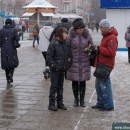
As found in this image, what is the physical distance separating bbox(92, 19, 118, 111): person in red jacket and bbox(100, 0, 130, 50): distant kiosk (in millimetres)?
16532

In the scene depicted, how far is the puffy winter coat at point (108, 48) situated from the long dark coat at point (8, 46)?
11.9 feet

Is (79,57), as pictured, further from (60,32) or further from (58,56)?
(60,32)

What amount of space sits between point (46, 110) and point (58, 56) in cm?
109

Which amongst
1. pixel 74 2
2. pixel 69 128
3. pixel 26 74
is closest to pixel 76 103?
pixel 69 128

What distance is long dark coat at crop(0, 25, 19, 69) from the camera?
458 inches

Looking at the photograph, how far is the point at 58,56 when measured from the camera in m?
8.58

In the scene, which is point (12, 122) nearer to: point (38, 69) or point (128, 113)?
point (128, 113)

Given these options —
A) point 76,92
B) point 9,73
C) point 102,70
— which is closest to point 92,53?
point 102,70

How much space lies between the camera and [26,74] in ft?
47.0

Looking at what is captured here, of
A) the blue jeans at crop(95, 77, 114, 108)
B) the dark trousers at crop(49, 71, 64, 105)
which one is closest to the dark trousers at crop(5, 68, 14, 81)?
the dark trousers at crop(49, 71, 64, 105)

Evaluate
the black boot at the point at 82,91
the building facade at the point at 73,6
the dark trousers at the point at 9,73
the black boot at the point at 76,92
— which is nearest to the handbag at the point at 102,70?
the black boot at the point at 82,91

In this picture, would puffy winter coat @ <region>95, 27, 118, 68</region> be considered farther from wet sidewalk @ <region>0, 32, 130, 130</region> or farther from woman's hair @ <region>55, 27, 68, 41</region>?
wet sidewalk @ <region>0, 32, 130, 130</region>

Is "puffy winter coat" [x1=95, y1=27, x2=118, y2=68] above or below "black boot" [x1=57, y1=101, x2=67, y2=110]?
above

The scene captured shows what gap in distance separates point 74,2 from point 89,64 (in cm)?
10419
